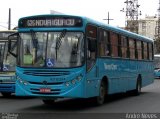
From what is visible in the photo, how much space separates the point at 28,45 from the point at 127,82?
7.04m

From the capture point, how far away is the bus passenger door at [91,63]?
1551 cm

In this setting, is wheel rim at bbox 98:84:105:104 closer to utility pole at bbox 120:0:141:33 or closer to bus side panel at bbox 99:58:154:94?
bus side panel at bbox 99:58:154:94

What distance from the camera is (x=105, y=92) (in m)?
17.8

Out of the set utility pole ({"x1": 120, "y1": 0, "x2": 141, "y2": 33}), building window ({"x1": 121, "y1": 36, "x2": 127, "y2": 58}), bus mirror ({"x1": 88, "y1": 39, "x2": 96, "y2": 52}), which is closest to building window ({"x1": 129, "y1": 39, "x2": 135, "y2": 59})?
building window ({"x1": 121, "y1": 36, "x2": 127, "y2": 58})

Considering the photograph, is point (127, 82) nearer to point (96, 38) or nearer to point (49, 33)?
point (96, 38)

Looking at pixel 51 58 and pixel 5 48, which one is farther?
pixel 5 48

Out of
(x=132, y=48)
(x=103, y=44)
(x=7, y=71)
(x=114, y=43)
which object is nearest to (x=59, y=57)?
(x=103, y=44)

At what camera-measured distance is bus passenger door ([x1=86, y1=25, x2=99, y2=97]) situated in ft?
50.9

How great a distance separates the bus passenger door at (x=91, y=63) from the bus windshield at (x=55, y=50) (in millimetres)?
438

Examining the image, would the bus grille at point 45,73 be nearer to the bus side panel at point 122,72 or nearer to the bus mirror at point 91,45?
the bus mirror at point 91,45

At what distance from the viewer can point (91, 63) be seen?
15.8 meters

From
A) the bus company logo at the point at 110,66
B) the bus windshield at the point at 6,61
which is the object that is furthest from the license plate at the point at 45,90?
the bus windshield at the point at 6,61

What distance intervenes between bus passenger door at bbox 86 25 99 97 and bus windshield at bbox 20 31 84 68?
0.44 m

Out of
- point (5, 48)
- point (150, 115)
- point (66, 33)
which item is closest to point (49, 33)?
point (66, 33)
